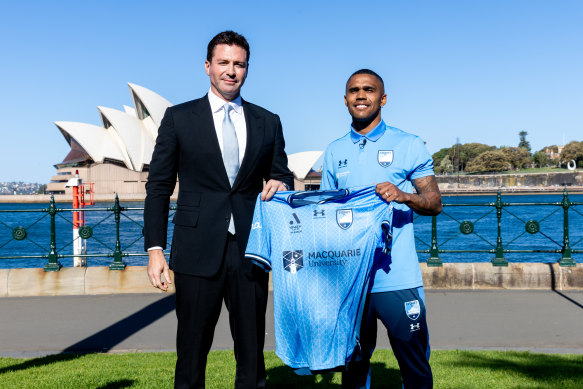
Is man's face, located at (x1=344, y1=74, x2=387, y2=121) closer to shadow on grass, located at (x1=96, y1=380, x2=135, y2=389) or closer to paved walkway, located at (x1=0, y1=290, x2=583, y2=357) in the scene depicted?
shadow on grass, located at (x1=96, y1=380, x2=135, y2=389)

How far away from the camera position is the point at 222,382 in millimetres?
3807

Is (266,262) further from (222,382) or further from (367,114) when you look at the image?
(222,382)

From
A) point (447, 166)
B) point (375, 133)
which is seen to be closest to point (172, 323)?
point (375, 133)

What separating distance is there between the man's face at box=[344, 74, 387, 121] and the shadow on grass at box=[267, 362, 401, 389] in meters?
2.10

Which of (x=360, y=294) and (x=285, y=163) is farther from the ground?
(x=285, y=163)

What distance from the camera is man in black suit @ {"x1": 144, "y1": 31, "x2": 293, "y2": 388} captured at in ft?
8.22

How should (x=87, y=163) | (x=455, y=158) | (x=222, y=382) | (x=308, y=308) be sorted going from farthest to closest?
(x=455, y=158)
(x=87, y=163)
(x=222, y=382)
(x=308, y=308)

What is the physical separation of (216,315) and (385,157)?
116 cm

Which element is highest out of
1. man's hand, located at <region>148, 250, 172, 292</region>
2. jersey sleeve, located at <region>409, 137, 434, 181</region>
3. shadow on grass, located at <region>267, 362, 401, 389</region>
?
jersey sleeve, located at <region>409, 137, 434, 181</region>

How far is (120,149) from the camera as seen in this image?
65000 mm

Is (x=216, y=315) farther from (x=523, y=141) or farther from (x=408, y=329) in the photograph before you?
(x=523, y=141)

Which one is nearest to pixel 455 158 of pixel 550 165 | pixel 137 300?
pixel 550 165

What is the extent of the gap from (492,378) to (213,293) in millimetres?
2432

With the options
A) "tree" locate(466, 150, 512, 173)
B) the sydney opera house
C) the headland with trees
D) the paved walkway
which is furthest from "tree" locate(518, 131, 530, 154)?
the paved walkway
